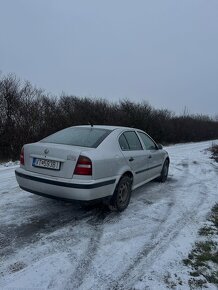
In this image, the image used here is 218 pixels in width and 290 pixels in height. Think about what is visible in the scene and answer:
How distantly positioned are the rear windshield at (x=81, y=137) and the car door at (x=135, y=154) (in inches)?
18.6

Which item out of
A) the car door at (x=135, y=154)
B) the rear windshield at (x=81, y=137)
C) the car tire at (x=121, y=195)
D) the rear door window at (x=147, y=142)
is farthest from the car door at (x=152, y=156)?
the rear windshield at (x=81, y=137)

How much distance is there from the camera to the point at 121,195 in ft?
17.6

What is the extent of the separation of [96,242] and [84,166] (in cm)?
115

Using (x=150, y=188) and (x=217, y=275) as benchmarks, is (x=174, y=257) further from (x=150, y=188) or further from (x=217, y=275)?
(x=150, y=188)

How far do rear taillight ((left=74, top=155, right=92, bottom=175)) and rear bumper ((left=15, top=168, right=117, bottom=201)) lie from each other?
0.14 meters

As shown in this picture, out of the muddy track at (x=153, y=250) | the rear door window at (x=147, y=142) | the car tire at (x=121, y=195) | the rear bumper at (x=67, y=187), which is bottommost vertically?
the muddy track at (x=153, y=250)

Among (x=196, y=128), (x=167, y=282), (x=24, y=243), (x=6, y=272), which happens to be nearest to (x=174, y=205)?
(x=167, y=282)

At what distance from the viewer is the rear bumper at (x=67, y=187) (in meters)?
4.43

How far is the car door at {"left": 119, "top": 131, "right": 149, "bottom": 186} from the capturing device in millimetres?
5559

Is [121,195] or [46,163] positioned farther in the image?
[121,195]

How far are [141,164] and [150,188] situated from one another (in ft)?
4.92

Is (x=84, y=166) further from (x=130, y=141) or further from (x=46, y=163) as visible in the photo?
(x=130, y=141)

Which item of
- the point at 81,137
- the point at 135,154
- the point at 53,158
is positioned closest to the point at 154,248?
the point at 53,158

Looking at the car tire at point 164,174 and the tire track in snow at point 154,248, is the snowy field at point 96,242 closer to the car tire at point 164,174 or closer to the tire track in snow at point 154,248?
the tire track in snow at point 154,248
